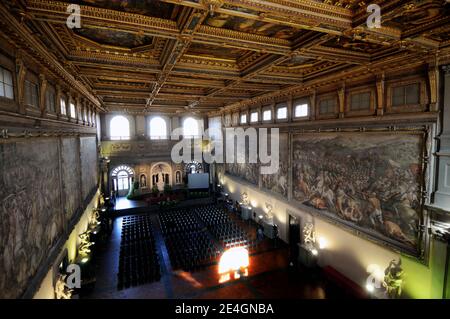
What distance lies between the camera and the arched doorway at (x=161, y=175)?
23641 mm

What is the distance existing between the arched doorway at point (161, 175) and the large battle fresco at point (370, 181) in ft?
55.0

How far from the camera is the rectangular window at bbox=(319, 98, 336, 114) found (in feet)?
31.0

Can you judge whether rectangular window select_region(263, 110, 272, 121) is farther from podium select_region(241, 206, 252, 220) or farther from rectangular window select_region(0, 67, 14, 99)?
rectangular window select_region(0, 67, 14, 99)

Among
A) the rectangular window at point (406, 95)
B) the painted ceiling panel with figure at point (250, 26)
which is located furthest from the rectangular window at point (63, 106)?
the rectangular window at point (406, 95)

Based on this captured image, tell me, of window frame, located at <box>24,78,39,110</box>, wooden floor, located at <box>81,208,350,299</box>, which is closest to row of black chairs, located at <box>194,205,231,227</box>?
wooden floor, located at <box>81,208,350,299</box>

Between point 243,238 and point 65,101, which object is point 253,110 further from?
point 65,101

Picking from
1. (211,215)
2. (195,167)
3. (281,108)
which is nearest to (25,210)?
(281,108)

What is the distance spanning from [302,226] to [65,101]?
12.6m

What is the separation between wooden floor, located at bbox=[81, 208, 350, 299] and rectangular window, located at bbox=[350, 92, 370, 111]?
7312 mm

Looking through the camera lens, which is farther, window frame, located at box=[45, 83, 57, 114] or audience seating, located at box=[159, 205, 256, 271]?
audience seating, located at box=[159, 205, 256, 271]

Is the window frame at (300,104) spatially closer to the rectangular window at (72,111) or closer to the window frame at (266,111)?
the window frame at (266,111)

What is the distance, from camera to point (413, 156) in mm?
6699

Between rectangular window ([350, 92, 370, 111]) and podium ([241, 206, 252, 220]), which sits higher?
rectangular window ([350, 92, 370, 111])
